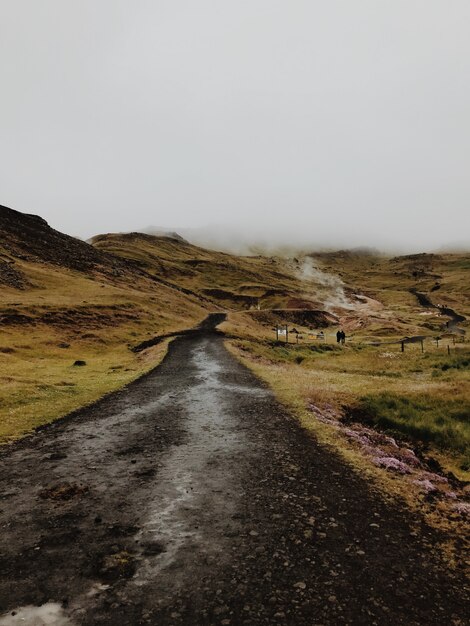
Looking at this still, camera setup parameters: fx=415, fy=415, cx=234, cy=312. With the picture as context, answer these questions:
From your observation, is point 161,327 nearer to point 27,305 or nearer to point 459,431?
point 27,305

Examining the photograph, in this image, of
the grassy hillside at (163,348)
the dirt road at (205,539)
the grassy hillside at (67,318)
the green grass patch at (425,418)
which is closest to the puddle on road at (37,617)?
the dirt road at (205,539)

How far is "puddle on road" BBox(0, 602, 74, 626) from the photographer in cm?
740

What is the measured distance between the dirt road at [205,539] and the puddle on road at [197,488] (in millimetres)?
55

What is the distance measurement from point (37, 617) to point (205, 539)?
4.03 m

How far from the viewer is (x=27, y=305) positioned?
78.9 meters

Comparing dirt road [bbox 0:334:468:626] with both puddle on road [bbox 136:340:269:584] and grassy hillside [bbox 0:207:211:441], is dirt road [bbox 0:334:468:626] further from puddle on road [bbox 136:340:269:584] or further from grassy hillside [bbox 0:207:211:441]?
grassy hillside [bbox 0:207:211:441]

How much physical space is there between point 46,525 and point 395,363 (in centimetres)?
4921

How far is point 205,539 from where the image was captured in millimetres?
10398

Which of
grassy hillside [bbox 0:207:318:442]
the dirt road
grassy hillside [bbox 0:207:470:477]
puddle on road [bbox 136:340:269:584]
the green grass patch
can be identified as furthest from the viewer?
grassy hillside [bbox 0:207:318:442]

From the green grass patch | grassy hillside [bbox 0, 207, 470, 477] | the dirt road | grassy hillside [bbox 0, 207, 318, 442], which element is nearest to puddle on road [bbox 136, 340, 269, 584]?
the dirt road

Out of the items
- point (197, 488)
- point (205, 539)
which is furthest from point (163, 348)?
point (205, 539)

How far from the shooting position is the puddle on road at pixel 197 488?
10336 mm

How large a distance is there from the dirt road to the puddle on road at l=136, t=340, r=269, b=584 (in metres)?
0.05

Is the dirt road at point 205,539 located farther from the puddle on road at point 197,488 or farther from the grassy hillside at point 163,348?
the grassy hillside at point 163,348
